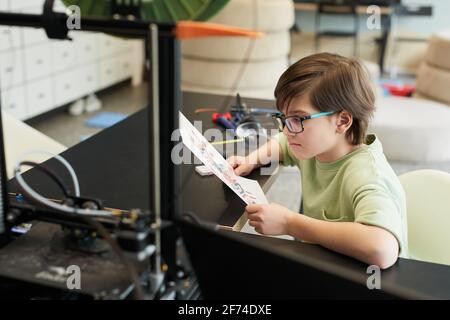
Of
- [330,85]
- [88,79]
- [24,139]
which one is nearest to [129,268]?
[330,85]

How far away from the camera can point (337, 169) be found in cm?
119

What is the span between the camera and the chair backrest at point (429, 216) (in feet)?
4.01

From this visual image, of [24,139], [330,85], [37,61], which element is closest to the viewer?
[330,85]

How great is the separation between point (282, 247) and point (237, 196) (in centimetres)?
27

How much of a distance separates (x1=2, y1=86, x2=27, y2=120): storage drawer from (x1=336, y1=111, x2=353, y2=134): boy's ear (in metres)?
2.63

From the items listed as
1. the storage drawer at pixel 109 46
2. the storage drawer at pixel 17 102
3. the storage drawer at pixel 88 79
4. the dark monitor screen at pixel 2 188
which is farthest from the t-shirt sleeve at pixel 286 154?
the storage drawer at pixel 109 46

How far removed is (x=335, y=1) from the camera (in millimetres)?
6336

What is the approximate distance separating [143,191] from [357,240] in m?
0.48

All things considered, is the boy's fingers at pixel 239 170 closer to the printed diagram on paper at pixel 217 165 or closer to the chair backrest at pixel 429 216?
the printed diagram on paper at pixel 217 165

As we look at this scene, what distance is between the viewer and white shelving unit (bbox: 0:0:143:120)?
3.27m

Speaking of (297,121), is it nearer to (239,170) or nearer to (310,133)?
(310,133)
